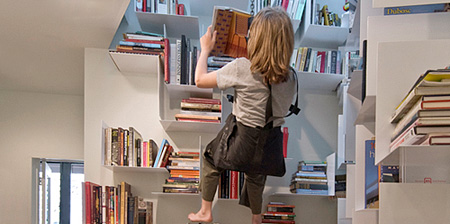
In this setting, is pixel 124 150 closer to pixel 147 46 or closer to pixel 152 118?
pixel 152 118

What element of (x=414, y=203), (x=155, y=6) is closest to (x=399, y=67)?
(x=414, y=203)

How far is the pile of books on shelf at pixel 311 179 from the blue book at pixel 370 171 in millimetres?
1333

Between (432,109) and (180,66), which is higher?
(180,66)

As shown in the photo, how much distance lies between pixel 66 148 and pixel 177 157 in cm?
227

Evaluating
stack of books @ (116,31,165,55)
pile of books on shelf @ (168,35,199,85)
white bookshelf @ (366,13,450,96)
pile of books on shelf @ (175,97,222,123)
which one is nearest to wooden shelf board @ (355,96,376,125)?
white bookshelf @ (366,13,450,96)

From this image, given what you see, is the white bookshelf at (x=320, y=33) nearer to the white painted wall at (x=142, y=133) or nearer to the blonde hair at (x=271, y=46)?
the white painted wall at (x=142, y=133)

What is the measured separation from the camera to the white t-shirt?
2184mm

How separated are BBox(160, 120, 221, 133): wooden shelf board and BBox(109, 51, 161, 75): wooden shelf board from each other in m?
0.44

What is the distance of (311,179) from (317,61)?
94 centimetres

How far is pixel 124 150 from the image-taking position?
3.19 metres

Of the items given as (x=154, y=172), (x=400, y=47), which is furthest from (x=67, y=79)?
(x=400, y=47)

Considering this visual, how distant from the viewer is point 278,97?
Result: 2.21 meters

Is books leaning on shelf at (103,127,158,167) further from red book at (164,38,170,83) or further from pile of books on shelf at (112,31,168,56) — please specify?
pile of books on shelf at (112,31,168,56)

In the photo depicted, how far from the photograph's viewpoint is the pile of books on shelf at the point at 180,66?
3264mm
